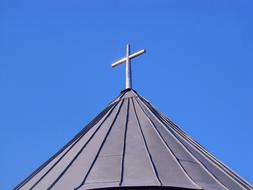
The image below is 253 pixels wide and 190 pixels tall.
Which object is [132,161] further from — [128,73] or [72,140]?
[128,73]

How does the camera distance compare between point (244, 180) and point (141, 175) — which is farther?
point (244, 180)

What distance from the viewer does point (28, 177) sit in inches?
466

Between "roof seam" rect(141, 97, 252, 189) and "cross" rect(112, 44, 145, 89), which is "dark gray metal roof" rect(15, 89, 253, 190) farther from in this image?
"cross" rect(112, 44, 145, 89)

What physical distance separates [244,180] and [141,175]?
3027 mm

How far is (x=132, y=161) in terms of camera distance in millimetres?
10094

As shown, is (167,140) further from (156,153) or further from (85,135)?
(85,135)

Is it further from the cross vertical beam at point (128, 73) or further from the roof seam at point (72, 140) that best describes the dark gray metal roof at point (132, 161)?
the cross vertical beam at point (128, 73)

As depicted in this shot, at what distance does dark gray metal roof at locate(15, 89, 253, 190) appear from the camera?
9.54 meters

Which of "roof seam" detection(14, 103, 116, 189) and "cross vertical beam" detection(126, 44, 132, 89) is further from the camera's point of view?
"cross vertical beam" detection(126, 44, 132, 89)

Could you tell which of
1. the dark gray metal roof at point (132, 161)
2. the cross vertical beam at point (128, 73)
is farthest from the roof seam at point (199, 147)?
the cross vertical beam at point (128, 73)

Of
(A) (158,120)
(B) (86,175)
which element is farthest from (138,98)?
(B) (86,175)

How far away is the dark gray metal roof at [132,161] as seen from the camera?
9.54 m

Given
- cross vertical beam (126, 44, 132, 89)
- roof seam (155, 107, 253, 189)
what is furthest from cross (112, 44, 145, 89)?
roof seam (155, 107, 253, 189)

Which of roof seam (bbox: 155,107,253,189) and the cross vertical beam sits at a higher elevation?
the cross vertical beam
